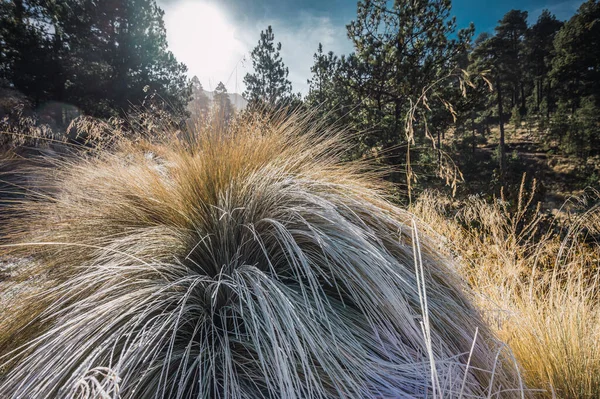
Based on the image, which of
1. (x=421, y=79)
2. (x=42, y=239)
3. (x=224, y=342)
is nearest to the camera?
(x=224, y=342)

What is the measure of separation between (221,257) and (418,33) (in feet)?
25.0

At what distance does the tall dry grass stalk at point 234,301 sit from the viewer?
73 centimetres

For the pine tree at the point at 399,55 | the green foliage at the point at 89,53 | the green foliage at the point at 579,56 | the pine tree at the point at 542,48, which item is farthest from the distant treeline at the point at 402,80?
the pine tree at the point at 542,48

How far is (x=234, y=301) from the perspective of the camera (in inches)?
37.9

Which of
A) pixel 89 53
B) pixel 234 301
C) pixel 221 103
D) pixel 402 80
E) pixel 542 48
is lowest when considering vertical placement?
pixel 234 301

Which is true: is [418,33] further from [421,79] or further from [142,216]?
[142,216]

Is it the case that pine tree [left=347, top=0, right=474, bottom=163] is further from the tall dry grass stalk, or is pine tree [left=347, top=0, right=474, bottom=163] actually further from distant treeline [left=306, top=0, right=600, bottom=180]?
the tall dry grass stalk

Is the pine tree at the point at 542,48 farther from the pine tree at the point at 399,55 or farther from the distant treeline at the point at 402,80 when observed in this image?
the pine tree at the point at 399,55

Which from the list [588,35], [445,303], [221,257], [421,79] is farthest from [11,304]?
[588,35]

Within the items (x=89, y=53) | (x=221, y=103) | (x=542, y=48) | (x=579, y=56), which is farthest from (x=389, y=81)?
(x=542, y=48)

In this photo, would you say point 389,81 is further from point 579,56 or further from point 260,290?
point 579,56

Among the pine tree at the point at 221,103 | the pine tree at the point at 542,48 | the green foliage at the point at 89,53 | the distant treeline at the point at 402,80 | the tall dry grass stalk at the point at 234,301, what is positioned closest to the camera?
the tall dry grass stalk at the point at 234,301

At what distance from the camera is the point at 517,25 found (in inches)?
955

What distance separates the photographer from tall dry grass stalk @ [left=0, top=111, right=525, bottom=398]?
0.73m
